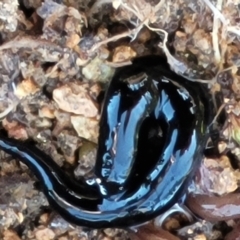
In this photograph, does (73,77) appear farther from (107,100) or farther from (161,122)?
(161,122)

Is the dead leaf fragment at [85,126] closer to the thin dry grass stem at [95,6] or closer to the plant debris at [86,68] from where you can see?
the plant debris at [86,68]

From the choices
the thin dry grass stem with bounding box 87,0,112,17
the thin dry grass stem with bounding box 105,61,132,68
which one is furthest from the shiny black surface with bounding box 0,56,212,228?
the thin dry grass stem with bounding box 87,0,112,17

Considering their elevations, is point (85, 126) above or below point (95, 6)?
below

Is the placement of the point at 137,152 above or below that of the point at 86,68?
below

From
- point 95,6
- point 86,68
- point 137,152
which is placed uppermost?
point 95,6

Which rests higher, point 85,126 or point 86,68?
point 86,68

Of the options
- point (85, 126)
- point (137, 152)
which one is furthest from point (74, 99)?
point (137, 152)

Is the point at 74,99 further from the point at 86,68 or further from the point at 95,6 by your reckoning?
the point at 95,6

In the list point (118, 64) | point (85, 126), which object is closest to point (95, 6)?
point (118, 64)

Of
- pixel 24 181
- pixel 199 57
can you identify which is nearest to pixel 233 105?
pixel 199 57

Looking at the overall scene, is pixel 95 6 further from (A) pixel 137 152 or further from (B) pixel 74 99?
(A) pixel 137 152

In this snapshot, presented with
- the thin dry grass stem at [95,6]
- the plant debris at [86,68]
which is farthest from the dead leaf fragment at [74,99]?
the thin dry grass stem at [95,6]

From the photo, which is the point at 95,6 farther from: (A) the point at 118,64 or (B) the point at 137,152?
(B) the point at 137,152
